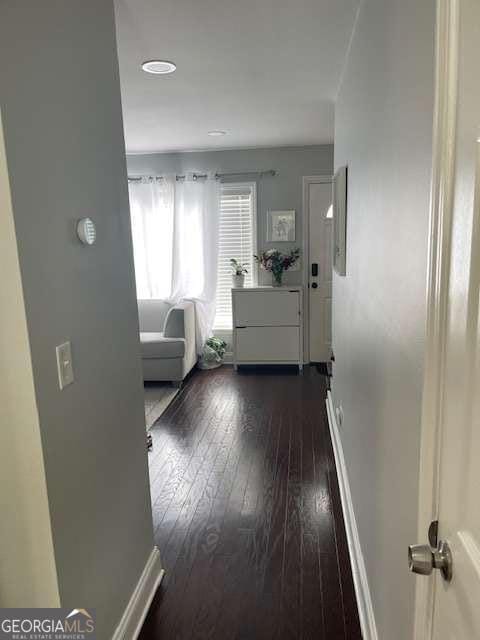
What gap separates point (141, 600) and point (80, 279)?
131 cm

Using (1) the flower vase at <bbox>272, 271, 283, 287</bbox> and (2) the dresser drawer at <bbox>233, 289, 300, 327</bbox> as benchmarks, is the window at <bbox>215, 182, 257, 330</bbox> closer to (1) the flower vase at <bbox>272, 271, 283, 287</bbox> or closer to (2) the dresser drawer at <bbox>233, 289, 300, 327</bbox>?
(1) the flower vase at <bbox>272, 271, 283, 287</bbox>

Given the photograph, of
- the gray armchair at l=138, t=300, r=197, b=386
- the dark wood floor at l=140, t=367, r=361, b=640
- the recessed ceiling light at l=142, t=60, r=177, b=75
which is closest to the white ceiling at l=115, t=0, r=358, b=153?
the recessed ceiling light at l=142, t=60, r=177, b=75

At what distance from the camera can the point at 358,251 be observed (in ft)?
6.68

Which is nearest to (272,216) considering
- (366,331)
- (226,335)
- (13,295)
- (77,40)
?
(226,335)

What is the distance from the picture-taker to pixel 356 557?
6.49 feet

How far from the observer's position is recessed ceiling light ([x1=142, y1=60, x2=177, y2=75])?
7.88 ft

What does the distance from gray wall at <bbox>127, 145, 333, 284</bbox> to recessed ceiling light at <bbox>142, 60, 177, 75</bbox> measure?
8.43 ft

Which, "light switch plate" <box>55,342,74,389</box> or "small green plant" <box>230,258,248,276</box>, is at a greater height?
"small green plant" <box>230,258,248,276</box>

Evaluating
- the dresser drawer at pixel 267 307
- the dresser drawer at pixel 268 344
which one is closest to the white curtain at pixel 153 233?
the dresser drawer at pixel 267 307

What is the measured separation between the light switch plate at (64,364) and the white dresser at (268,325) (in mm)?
3669

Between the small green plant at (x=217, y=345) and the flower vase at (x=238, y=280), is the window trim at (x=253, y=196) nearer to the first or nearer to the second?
the flower vase at (x=238, y=280)

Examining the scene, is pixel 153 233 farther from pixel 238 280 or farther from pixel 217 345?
pixel 217 345

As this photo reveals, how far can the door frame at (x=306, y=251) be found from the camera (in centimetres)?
498

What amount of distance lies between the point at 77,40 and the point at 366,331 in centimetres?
139
